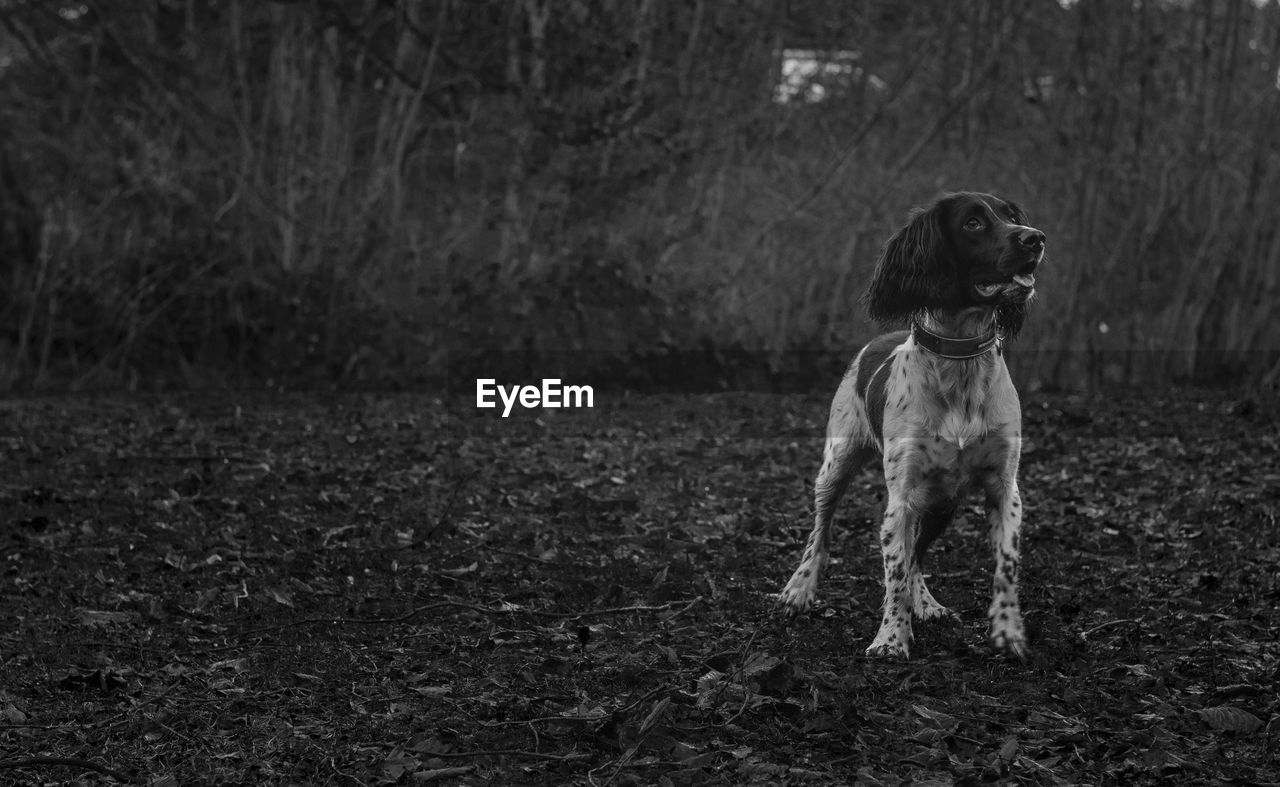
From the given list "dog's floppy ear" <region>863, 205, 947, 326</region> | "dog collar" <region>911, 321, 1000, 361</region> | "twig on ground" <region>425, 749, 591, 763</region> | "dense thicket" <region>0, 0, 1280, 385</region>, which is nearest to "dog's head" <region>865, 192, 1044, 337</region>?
"dog's floppy ear" <region>863, 205, 947, 326</region>

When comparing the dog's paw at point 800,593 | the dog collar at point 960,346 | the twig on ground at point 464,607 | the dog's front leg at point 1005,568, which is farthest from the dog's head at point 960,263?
the twig on ground at point 464,607

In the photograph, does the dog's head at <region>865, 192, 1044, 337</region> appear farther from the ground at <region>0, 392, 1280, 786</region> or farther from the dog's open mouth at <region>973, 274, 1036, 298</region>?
the ground at <region>0, 392, 1280, 786</region>

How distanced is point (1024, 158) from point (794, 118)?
90.8 inches

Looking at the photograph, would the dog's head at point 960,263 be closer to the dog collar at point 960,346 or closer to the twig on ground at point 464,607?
the dog collar at point 960,346

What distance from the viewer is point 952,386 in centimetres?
499

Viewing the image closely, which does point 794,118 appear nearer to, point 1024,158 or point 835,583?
point 1024,158

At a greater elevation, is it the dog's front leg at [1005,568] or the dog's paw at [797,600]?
the dog's front leg at [1005,568]

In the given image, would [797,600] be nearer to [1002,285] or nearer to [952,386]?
[952,386]

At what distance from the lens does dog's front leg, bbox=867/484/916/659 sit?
4.94 m

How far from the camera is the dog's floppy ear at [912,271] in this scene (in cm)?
516

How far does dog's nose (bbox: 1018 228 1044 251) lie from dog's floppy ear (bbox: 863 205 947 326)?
Answer: 1.20 ft

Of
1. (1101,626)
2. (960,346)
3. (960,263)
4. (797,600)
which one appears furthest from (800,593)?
(960,263)

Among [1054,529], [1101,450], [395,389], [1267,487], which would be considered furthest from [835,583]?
[395,389]

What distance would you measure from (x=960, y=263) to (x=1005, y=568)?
1.05 meters
